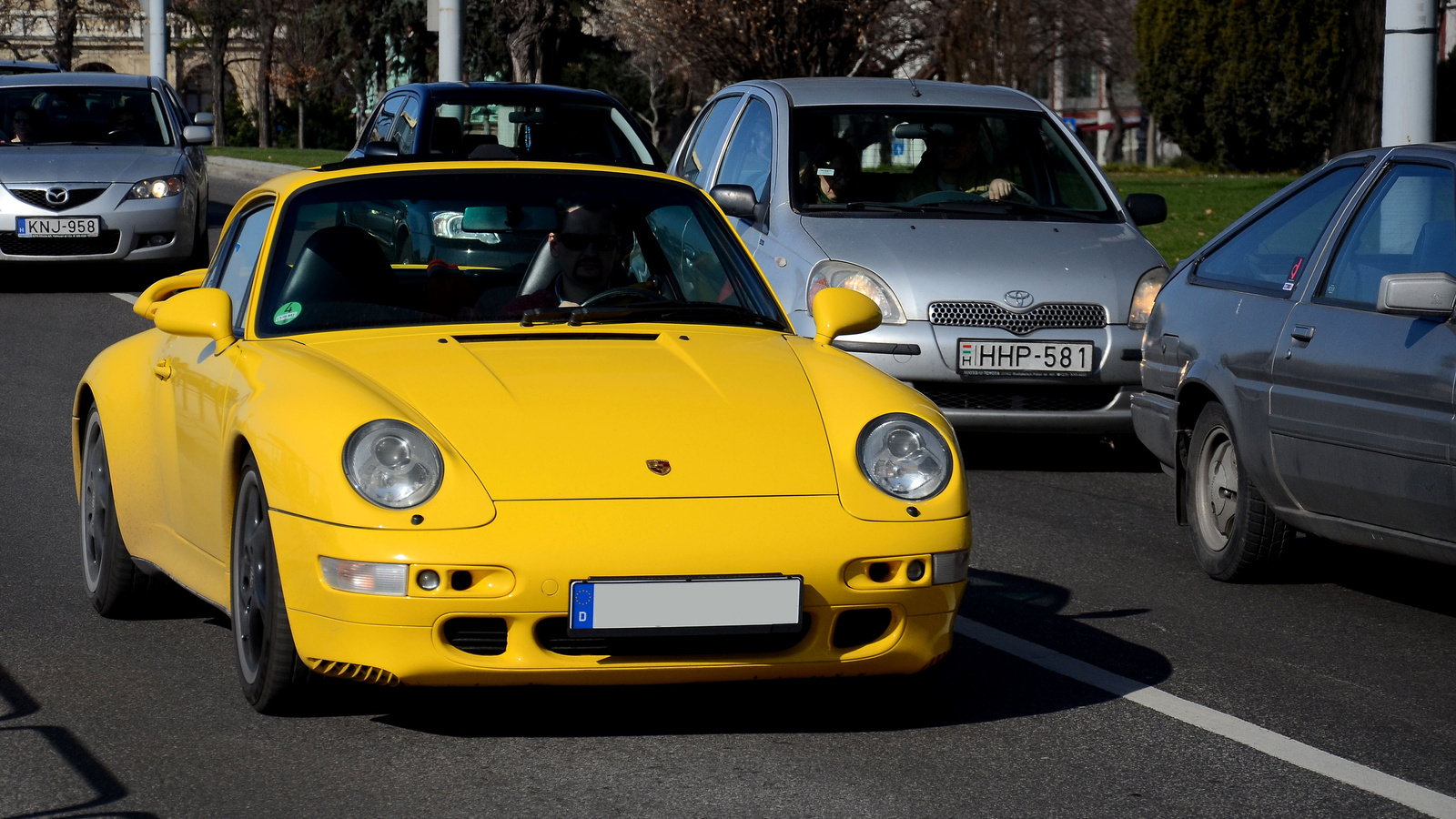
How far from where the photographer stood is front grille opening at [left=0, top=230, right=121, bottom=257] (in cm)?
1566

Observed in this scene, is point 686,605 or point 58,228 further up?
point 58,228

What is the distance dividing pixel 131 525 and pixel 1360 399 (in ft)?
11.6

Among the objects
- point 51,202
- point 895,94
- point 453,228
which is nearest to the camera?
point 453,228

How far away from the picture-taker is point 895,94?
10.8 meters

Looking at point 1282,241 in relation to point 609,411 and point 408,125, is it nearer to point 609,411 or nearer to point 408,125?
point 609,411

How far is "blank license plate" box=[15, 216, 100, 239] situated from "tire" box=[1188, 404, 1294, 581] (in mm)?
10739

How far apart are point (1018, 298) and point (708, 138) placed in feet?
10.7

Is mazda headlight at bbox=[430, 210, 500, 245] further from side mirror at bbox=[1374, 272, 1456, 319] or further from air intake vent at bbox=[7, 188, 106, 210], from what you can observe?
air intake vent at bbox=[7, 188, 106, 210]

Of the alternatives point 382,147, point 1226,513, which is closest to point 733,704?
point 1226,513

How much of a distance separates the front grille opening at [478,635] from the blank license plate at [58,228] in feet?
39.7

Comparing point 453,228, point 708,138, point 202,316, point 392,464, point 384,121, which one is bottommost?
point 392,464

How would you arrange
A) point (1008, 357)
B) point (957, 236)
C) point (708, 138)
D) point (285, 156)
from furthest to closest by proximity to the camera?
point (285, 156)
point (708, 138)
point (957, 236)
point (1008, 357)

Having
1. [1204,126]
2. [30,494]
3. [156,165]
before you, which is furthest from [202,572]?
[1204,126]

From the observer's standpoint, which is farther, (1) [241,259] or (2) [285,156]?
(2) [285,156]
